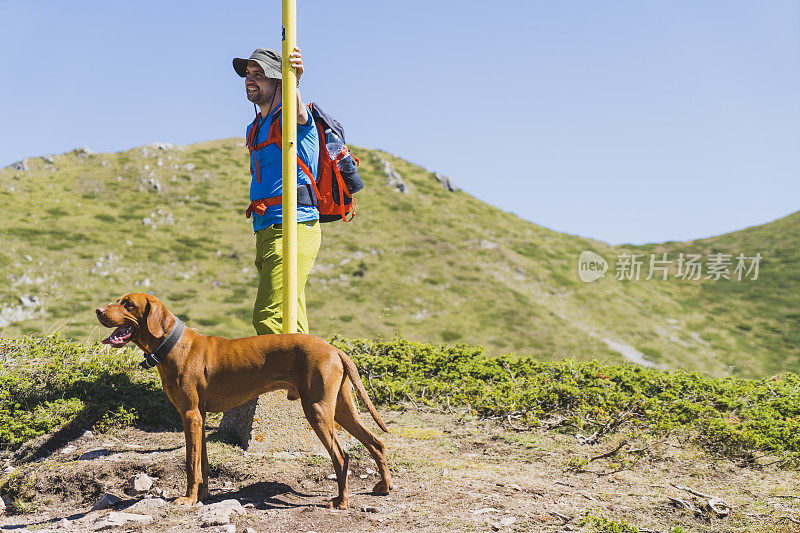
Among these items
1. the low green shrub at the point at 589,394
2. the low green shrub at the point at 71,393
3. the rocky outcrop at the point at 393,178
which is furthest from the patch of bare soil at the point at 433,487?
the rocky outcrop at the point at 393,178

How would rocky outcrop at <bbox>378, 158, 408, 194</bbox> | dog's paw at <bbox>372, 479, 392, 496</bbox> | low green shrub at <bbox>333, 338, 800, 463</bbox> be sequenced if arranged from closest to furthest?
dog's paw at <bbox>372, 479, 392, 496</bbox> → low green shrub at <bbox>333, 338, 800, 463</bbox> → rocky outcrop at <bbox>378, 158, 408, 194</bbox>

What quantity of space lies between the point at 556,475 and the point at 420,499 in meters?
1.50

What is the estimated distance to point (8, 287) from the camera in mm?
26562

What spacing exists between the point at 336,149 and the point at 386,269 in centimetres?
3239

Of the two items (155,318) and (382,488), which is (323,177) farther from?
(382,488)

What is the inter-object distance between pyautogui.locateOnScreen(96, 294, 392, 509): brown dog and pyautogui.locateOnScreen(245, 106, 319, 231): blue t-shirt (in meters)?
1.37

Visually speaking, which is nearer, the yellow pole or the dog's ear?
the dog's ear

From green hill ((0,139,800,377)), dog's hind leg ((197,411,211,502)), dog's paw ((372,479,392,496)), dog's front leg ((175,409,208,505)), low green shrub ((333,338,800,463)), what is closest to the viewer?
dog's front leg ((175,409,208,505))

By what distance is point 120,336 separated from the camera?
415 cm

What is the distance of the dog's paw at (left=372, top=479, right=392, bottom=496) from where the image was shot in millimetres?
4578

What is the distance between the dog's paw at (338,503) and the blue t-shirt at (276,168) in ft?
7.68

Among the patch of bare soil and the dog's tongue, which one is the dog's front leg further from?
the dog's tongue

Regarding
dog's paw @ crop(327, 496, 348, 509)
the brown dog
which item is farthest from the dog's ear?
dog's paw @ crop(327, 496, 348, 509)

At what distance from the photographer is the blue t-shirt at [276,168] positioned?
5316mm
